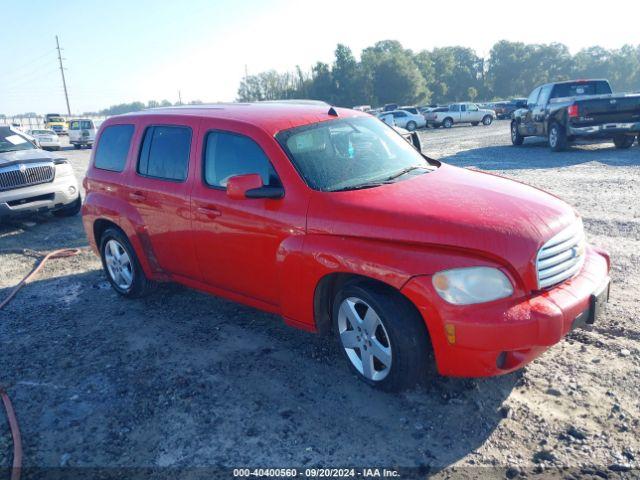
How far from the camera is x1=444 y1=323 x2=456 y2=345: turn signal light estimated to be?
2.87 meters

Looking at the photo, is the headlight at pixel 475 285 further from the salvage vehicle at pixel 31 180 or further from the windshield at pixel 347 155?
the salvage vehicle at pixel 31 180

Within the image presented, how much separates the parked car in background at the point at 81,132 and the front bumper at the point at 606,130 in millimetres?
30907

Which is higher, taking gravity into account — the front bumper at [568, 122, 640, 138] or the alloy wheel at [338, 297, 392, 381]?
the front bumper at [568, 122, 640, 138]

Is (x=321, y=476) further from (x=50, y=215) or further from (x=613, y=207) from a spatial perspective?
(x=50, y=215)

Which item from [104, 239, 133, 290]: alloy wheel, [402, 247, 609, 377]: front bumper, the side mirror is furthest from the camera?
[104, 239, 133, 290]: alloy wheel

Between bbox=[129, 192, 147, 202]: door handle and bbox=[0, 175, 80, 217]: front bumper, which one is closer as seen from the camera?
bbox=[129, 192, 147, 202]: door handle

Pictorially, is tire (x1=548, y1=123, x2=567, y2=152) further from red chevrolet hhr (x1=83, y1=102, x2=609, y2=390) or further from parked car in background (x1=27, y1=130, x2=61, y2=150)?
parked car in background (x1=27, y1=130, x2=61, y2=150)

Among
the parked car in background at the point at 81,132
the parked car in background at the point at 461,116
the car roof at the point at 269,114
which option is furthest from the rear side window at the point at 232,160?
the parked car in background at the point at 81,132

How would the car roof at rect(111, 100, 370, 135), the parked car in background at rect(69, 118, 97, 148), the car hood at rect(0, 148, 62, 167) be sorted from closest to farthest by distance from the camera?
the car roof at rect(111, 100, 370, 135)
the car hood at rect(0, 148, 62, 167)
the parked car in background at rect(69, 118, 97, 148)

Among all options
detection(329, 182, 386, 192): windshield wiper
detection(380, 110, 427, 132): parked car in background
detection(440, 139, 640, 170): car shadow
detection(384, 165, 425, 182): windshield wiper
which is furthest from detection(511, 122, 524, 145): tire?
detection(380, 110, 427, 132): parked car in background

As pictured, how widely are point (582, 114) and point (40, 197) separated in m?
12.7

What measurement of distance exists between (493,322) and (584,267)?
40.3 inches

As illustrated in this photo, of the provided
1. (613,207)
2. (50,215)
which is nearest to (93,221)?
(50,215)

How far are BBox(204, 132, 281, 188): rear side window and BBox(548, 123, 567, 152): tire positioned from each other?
1226cm
